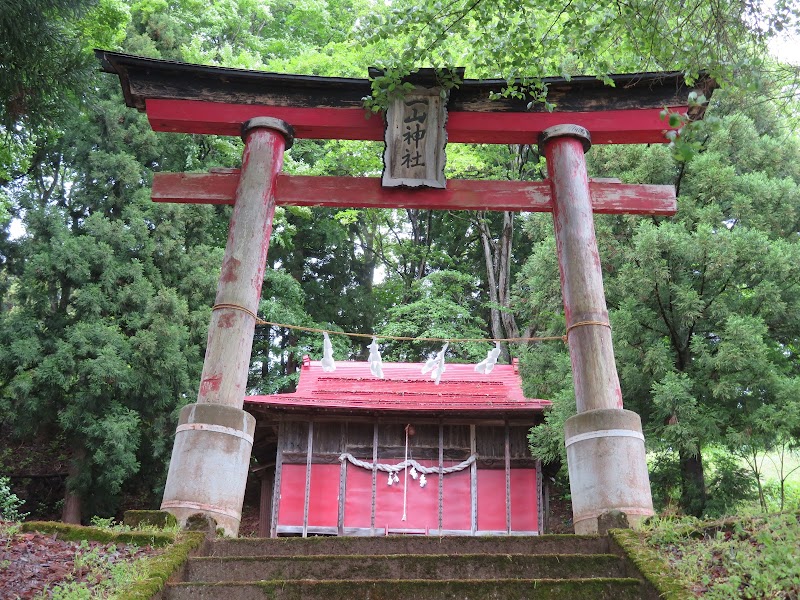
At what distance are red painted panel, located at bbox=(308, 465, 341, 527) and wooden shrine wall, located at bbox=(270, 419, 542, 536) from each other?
0.7 inches

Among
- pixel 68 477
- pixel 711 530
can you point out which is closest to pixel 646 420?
pixel 711 530

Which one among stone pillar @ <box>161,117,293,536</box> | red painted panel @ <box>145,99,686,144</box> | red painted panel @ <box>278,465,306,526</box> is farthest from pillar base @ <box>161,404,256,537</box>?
red painted panel @ <box>278,465,306,526</box>

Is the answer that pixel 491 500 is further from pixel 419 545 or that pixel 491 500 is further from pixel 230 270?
pixel 419 545

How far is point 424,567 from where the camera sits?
15.6ft

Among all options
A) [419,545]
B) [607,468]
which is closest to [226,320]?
[419,545]

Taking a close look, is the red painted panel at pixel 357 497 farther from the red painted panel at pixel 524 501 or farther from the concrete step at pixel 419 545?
the concrete step at pixel 419 545

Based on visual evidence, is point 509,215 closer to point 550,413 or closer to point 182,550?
point 550,413

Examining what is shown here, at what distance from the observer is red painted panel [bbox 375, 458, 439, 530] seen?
43.0 feet

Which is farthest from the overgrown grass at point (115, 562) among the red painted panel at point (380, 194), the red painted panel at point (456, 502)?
the red painted panel at point (456, 502)

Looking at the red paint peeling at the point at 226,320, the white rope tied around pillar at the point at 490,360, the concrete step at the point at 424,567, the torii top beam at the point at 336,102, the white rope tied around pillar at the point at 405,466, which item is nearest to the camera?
the concrete step at the point at 424,567

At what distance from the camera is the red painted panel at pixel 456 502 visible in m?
13.1

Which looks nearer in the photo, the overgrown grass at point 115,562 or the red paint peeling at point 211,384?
the overgrown grass at point 115,562

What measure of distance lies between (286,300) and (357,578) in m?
15.8

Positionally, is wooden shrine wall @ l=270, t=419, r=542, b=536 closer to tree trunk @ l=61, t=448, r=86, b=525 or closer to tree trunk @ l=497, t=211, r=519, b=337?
tree trunk @ l=61, t=448, r=86, b=525
